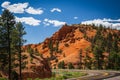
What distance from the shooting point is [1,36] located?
53.9 metres

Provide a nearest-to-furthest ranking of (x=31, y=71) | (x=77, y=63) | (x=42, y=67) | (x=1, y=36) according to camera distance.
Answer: (x=1, y=36) → (x=31, y=71) → (x=42, y=67) → (x=77, y=63)

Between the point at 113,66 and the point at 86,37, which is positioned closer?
the point at 113,66

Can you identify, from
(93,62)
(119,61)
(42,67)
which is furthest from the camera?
(93,62)

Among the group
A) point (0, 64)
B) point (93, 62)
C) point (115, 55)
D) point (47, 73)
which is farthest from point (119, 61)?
point (0, 64)

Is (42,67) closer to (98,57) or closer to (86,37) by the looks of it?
(98,57)

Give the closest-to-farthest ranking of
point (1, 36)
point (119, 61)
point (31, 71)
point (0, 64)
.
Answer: point (1, 36) → point (0, 64) → point (31, 71) → point (119, 61)

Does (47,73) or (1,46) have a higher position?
(1,46)

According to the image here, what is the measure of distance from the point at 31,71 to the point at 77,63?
72552 mm

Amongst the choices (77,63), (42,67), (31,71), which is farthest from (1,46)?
(77,63)

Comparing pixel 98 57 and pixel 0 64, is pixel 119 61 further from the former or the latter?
pixel 0 64

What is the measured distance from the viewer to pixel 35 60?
249 ft

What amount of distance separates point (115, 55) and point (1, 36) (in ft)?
195

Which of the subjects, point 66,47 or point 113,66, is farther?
point 66,47

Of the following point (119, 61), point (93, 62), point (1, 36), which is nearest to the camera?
point (1, 36)
